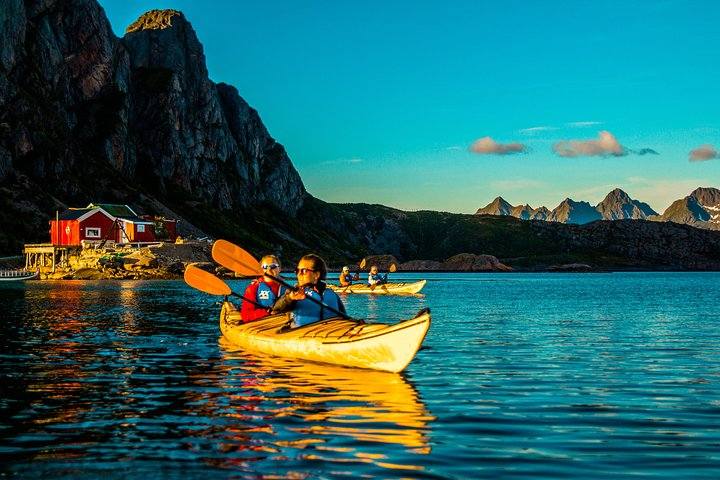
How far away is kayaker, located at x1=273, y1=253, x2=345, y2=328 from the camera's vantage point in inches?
731

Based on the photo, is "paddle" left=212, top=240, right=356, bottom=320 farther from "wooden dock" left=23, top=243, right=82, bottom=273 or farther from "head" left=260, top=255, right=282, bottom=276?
"wooden dock" left=23, top=243, right=82, bottom=273

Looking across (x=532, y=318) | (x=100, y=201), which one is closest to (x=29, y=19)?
(x=100, y=201)

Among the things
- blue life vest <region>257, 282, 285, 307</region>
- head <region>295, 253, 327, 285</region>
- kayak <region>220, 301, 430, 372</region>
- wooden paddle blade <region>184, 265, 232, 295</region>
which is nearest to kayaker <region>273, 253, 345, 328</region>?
head <region>295, 253, 327, 285</region>

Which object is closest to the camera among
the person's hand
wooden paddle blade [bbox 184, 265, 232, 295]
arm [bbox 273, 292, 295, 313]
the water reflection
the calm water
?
the calm water

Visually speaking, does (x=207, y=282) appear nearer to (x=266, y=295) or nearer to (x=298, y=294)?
(x=266, y=295)

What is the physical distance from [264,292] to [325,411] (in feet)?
35.5

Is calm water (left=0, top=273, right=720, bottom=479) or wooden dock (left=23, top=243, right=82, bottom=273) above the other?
wooden dock (left=23, top=243, right=82, bottom=273)

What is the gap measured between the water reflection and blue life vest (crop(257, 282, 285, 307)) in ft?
12.3

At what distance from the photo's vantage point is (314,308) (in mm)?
19844

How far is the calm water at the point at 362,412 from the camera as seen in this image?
9.79 meters

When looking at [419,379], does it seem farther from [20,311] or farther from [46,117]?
[46,117]

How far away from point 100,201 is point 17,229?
4497 centimetres

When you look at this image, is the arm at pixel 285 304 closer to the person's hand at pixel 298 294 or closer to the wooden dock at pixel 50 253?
the person's hand at pixel 298 294

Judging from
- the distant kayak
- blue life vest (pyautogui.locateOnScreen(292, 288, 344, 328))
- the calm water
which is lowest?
the calm water
